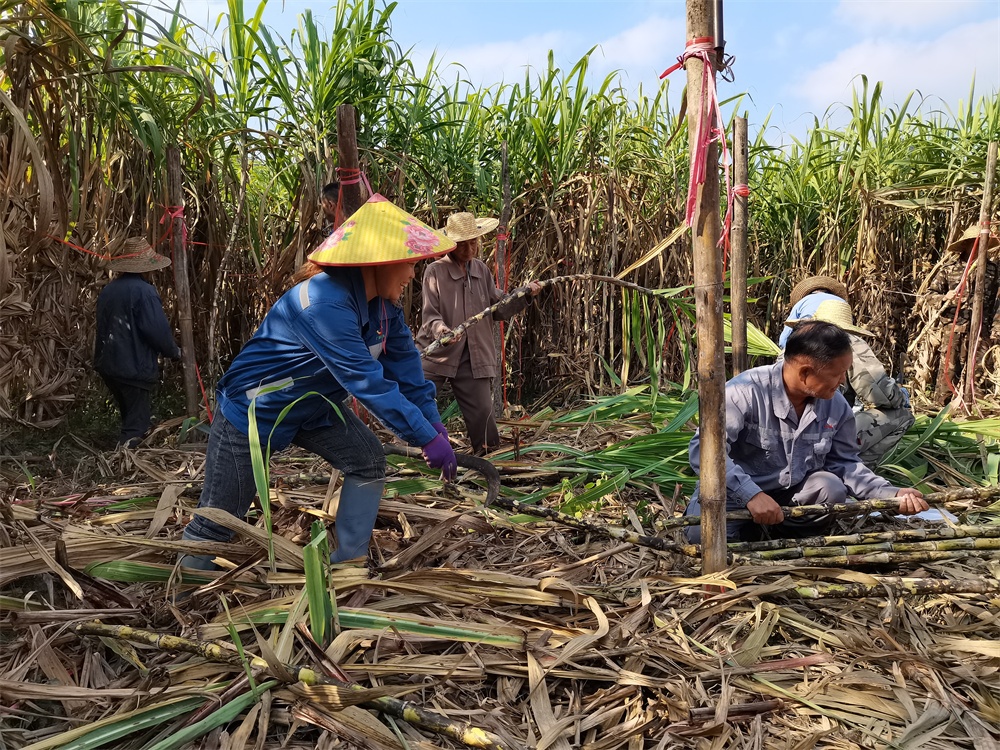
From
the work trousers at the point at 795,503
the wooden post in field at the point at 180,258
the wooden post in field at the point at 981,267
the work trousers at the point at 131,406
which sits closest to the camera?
the work trousers at the point at 795,503

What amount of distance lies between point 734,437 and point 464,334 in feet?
5.69

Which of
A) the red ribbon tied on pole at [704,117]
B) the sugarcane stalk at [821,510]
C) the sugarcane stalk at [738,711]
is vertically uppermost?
the red ribbon tied on pole at [704,117]

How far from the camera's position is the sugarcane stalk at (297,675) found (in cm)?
168

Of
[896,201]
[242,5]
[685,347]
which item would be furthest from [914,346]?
[242,5]

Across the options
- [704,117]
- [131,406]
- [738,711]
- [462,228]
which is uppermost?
[704,117]

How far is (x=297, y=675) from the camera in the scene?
1825 millimetres

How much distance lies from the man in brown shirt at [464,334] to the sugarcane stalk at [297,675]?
2.28 m

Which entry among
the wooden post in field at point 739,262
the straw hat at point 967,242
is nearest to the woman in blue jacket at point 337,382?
the wooden post in field at point 739,262

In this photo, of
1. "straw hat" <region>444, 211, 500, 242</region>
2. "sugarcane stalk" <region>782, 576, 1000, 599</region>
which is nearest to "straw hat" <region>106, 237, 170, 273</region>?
"straw hat" <region>444, 211, 500, 242</region>

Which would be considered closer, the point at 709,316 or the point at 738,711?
the point at 738,711

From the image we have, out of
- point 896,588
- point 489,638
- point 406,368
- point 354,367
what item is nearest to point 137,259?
point 406,368

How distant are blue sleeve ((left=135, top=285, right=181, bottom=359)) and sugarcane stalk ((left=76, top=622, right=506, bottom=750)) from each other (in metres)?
2.87

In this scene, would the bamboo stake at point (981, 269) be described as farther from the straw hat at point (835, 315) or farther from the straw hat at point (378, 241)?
the straw hat at point (378, 241)

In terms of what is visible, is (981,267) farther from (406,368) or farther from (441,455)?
(441,455)
